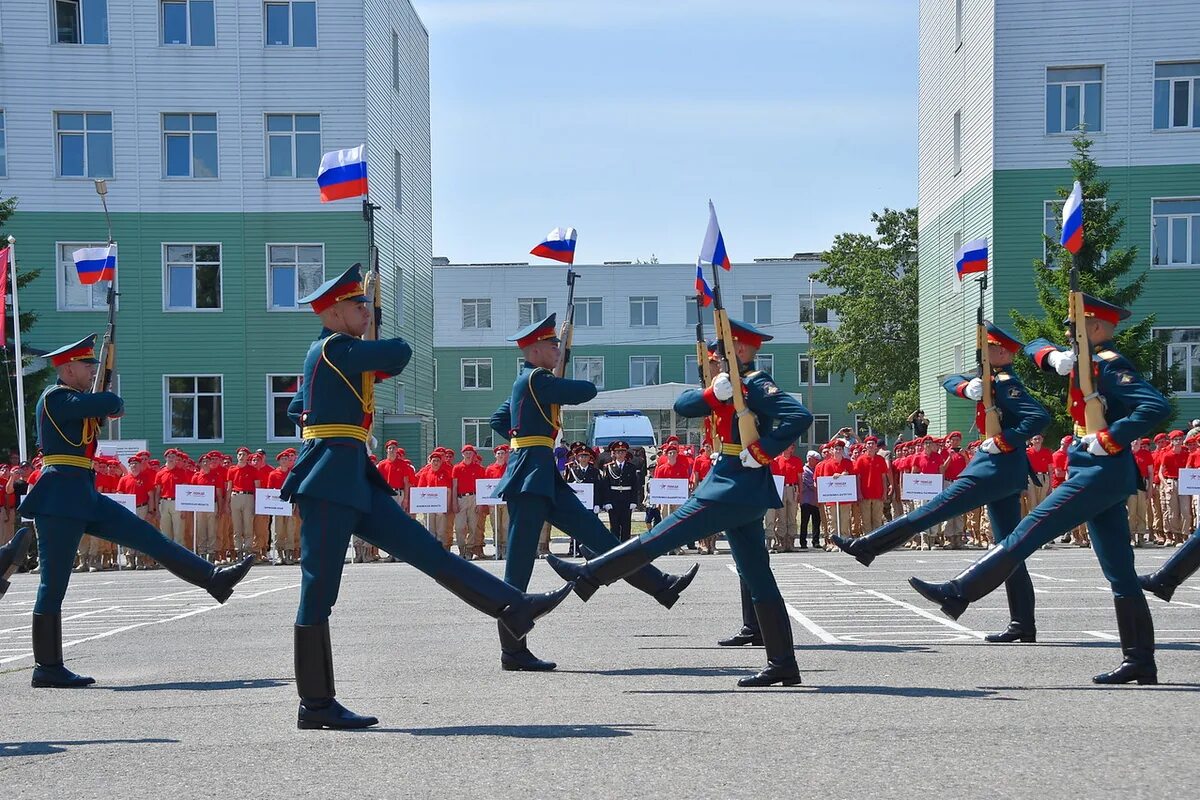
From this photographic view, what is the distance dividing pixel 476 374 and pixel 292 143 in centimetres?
3287

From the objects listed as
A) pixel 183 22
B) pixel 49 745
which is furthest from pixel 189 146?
pixel 49 745

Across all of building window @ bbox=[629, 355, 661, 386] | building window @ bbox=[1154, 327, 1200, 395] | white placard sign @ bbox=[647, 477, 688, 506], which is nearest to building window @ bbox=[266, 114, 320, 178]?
white placard sign @ bbox=[647, 477, 688, 506]

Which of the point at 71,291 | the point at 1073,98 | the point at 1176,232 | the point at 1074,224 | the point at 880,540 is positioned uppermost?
the point at 1073,98

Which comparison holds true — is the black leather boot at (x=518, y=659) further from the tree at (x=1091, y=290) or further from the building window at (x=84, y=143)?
the building window at (x=84, y=143)

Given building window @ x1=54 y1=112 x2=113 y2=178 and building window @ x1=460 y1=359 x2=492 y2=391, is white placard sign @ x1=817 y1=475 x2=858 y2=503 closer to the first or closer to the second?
building window @ x1=54 y1=112 x2=113 y2=178

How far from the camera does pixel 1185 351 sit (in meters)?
36.9

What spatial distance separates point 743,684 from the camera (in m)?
8.59

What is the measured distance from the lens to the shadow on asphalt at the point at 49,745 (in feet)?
23.2

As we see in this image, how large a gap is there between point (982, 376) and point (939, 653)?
2.23 metres

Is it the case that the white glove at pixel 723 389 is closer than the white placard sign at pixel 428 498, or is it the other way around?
the white glove at pixel 723 389

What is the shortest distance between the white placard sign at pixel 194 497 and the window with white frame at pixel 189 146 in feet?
51.4

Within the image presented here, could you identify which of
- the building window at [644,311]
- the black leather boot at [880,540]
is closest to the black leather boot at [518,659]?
the black leather boot at [880,540]

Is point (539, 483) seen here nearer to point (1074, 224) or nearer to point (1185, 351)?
point (1074, 224)

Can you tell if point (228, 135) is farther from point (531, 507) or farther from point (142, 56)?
point (531, 507)
